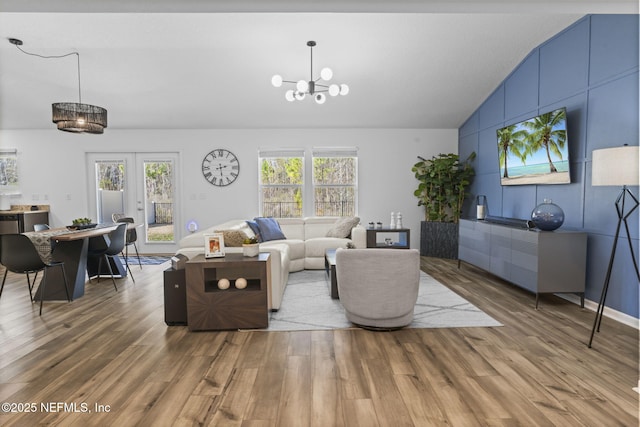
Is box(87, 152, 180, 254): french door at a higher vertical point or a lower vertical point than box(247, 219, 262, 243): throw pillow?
higher

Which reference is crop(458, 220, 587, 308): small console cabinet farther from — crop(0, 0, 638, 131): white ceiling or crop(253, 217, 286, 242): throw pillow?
crop(253, 217, 286, 242): throw pillow

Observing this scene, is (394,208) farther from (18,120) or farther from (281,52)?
(18,120)

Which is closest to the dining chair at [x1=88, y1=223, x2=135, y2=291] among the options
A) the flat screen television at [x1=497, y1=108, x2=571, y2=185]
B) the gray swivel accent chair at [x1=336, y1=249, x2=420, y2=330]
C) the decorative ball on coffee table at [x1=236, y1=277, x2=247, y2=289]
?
the decorative ball on coffee table at [x1=236, y1=277, x2=247, y2=289]

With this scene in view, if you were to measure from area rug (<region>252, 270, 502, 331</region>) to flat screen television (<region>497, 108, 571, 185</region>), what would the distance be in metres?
1.78

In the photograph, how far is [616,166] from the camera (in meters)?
2.71

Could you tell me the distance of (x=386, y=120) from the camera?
6766 mm

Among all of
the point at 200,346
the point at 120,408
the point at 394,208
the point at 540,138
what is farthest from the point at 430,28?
the point at 120,408

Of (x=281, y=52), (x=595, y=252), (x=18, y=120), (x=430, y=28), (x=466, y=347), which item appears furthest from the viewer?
(x=18, y=120)

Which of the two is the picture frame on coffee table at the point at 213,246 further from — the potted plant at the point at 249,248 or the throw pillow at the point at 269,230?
the throw pillow at the point at 269,230

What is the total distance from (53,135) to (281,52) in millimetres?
5201

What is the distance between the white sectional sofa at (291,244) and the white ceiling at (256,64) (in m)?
2.05

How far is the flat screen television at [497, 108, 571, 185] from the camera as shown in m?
3.94

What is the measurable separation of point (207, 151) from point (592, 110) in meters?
6.05

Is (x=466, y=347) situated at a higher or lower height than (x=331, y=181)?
lower
